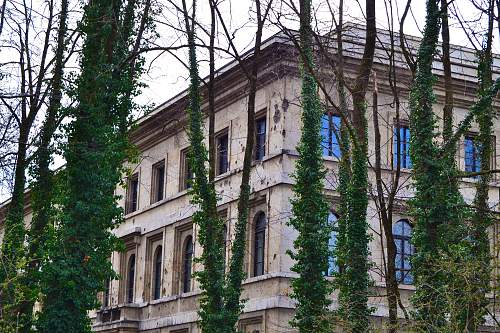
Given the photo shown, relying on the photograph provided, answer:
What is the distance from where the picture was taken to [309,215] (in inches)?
884

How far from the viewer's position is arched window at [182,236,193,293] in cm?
3353

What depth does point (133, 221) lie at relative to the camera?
125 ft

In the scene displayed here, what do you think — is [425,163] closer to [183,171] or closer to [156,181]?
[183,171]

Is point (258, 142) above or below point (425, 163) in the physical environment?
above

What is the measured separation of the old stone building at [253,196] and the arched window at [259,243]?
3cm

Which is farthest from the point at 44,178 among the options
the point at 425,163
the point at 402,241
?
the point at 402,241

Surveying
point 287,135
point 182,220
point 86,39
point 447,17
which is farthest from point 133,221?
point 447,17

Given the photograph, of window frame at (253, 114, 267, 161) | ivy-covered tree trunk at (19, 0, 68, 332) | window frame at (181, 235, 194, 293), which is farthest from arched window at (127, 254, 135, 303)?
ivy-covered tree trunk at (19, 0, 68, 332)

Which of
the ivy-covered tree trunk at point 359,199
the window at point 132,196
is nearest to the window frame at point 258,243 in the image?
the ivy-covered tree trunk at point 359,199

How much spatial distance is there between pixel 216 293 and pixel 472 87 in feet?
42.2

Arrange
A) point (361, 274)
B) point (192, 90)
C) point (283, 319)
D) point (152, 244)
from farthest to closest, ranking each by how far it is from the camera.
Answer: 1. point (152, 244)
2. point (283, 319)
3. point (192, 90)
4. point (361, 274)

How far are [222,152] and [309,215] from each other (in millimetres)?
10696

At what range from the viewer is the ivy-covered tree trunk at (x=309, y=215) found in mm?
22047

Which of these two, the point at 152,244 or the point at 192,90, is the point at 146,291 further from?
the point at 192,90
